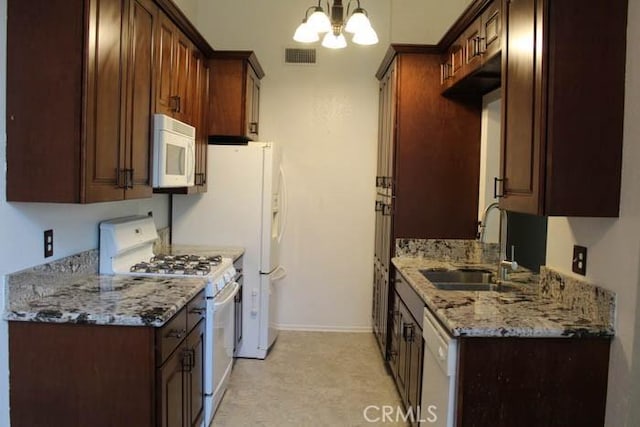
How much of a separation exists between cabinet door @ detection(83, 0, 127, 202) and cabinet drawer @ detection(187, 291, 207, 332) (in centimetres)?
63

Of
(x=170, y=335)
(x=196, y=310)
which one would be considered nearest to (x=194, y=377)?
(x=196, y=310)

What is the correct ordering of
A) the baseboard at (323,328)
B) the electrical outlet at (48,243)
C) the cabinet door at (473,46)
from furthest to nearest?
1. the baseboard at (323,328)
2. the cabinet door at (473,46)
3. the electrical outlet at (48,243)

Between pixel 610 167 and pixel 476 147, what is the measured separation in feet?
5.65

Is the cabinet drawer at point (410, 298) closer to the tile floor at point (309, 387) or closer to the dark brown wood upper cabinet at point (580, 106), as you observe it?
the tile floor at point (309, 387)

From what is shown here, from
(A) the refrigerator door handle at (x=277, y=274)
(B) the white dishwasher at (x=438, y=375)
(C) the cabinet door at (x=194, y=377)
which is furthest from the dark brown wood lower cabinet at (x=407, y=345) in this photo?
(C) the cabinet door at (x=194, y=377)

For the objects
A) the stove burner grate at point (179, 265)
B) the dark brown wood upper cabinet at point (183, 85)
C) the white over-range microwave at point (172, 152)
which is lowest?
the stove burner grate at point (179, 265)

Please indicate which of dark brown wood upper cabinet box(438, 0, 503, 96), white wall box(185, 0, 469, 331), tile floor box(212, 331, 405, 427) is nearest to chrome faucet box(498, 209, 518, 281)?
dark brown wood upper cabinet box(438, 0, 503, 96)

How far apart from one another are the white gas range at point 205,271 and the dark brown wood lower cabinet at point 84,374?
780 mm

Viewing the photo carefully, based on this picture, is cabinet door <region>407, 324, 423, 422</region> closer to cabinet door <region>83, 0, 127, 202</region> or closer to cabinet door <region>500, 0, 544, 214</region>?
cabinet door <region>500, 0, 544, 214</region>

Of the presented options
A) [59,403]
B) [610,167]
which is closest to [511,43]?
[610,167]

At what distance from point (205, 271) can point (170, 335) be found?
2.42ft

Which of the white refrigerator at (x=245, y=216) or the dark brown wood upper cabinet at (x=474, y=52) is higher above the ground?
the dark brown wood upper cabinet at (x=474, y=52)

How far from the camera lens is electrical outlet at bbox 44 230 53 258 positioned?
231cm

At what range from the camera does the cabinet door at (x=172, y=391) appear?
6.78ft
